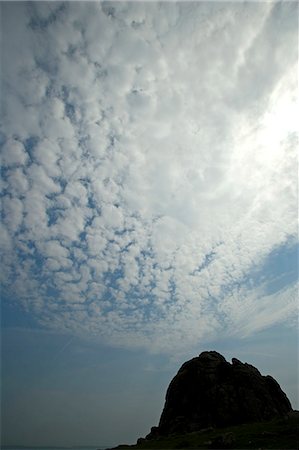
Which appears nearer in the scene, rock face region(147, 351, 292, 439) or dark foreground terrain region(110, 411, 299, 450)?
dark foreground terrain region(110, 411, 299, 450)

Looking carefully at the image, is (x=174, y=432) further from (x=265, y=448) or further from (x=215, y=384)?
(x=265, y=448)

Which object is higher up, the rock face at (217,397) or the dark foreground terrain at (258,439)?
the rock face at (217,397)

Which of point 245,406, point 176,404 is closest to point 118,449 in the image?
point 176,404

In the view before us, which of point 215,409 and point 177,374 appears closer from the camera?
point 215,409

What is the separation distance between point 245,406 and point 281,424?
A: 23421 millimetres

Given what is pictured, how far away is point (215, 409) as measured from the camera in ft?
267

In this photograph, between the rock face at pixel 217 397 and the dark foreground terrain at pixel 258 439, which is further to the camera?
the rock face at pixel 217 397

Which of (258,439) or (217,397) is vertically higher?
(217,397)

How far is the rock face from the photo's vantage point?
79438 millimetres

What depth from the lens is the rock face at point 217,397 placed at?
79438mm

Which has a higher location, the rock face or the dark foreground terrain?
the rock face

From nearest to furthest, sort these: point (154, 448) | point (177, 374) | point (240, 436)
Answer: point (240, 436) → point (154, 448) → point (177, 374)

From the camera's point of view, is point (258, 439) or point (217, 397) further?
point (217, 397)

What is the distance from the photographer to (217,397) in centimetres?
8369
